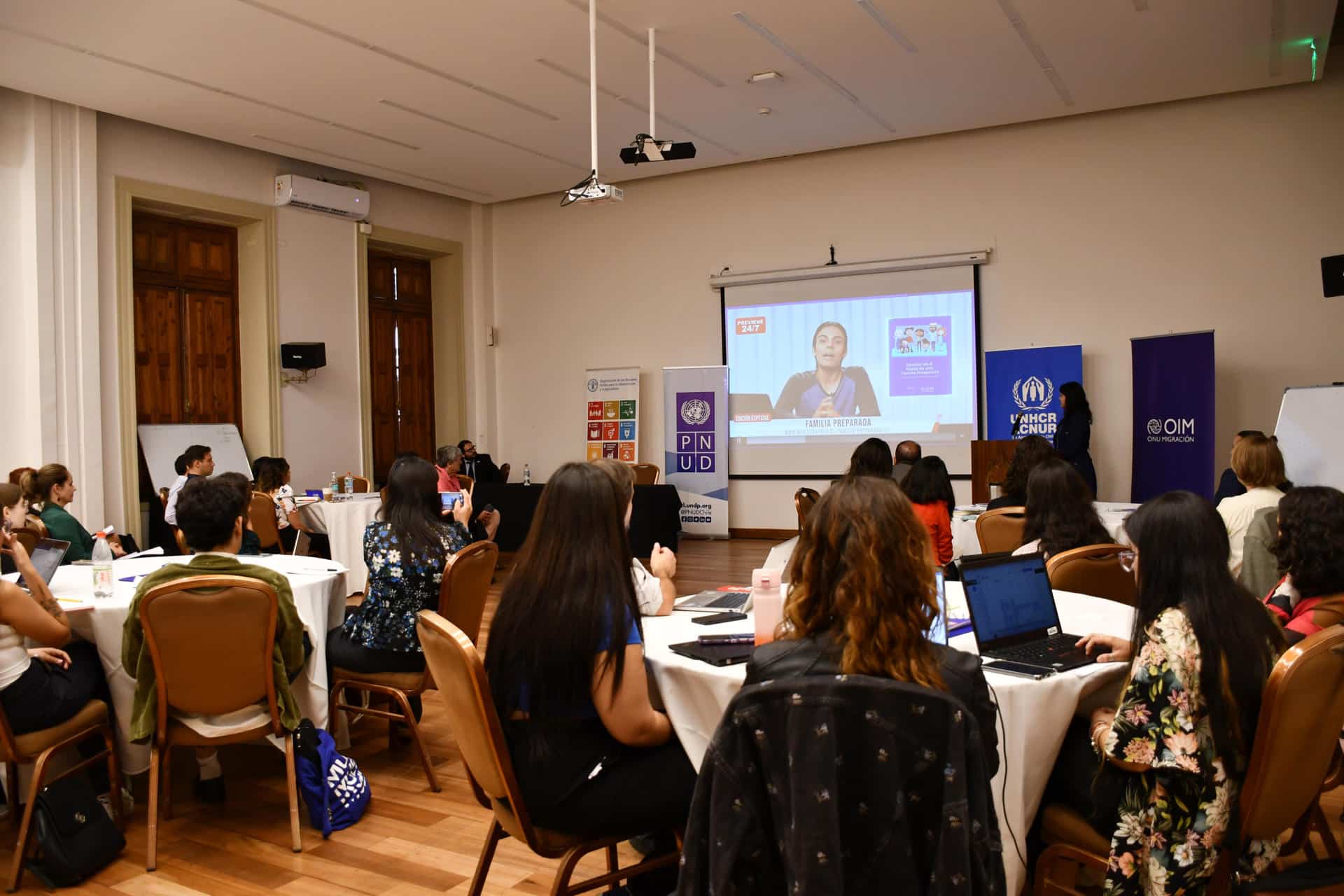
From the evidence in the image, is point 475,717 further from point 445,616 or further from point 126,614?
point 126,614

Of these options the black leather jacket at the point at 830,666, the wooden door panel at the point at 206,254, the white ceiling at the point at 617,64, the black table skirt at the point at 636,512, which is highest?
the white ceiling at the point at 617,64

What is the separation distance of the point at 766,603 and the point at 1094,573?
4.98 ft

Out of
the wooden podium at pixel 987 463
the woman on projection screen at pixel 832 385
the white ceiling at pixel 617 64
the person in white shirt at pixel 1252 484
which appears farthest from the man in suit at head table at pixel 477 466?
the person in white shirt at pixel 1252 484

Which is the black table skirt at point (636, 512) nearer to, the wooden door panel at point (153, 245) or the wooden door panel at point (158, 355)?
the wooden door panel at point (158, 355)

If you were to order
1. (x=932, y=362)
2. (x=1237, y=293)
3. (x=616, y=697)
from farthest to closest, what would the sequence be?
1. (x=932, y=362)
2. (x=1237, y=293)
3. (x=616, y=697)

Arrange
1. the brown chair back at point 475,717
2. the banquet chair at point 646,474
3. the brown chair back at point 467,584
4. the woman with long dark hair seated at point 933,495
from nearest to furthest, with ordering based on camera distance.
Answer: the brown chair back at point 475,717 < the brown chair back at point 467,584 < the woman with long dark hair seated at point 933,495 < the banquet chair at point 646,474

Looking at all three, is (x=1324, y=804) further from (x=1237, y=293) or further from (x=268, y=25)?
(x=268, y=25)

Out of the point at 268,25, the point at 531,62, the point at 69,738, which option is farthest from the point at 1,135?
the point at 69,738

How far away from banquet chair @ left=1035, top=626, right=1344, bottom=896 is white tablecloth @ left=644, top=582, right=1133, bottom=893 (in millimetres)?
104

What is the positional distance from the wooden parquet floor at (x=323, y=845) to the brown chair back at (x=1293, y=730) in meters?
1.48

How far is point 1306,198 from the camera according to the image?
8.26m

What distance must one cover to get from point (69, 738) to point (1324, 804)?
4.08 meters

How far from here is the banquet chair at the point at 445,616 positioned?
353 cm

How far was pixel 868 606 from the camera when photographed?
60.6 inches
